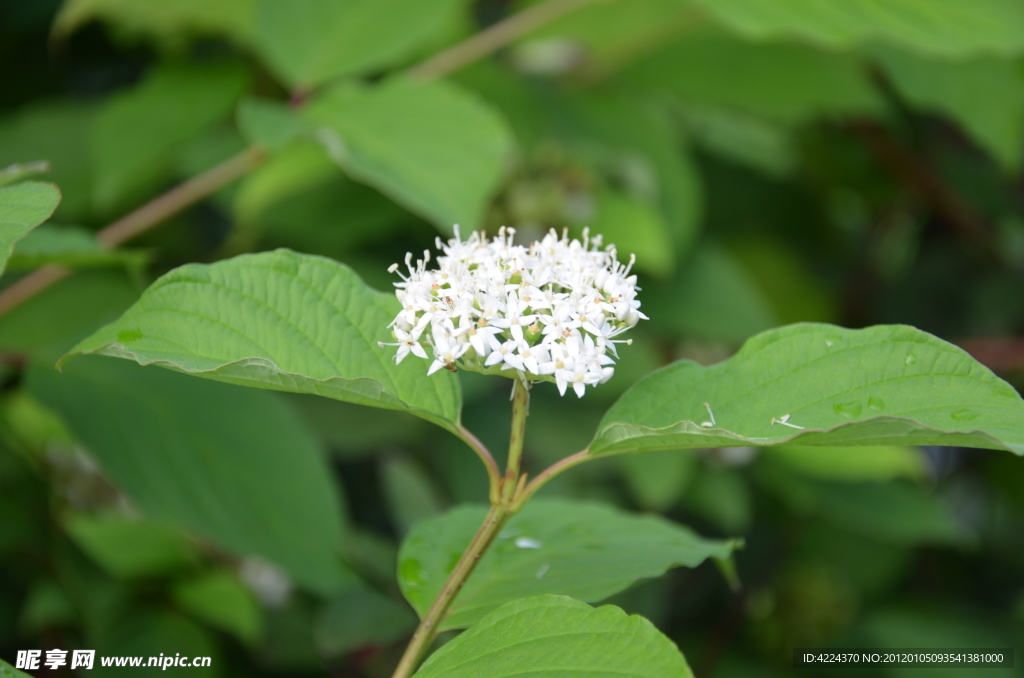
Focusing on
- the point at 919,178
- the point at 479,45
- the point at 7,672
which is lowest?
the point at 7,672

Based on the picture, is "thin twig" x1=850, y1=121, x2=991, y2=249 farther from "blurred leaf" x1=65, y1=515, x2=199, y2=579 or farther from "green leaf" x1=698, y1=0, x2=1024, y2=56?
"blurred leaf" x1=65, y1=515, x2=199, y2=579

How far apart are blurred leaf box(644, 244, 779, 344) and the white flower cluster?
868 mm

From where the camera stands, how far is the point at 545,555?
2.24 ft

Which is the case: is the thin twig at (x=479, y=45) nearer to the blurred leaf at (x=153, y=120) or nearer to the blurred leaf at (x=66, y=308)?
the blurred leaf at (x=153, y=120)

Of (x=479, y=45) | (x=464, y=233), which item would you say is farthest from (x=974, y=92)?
(x=464, y=233)

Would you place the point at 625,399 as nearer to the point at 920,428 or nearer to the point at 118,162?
the point at 920,428

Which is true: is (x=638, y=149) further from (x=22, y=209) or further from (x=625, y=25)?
(x=22, y=209)

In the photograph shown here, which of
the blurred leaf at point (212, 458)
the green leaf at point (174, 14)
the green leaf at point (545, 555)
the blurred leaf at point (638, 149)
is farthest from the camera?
the blurred leaf at point (638, 149)

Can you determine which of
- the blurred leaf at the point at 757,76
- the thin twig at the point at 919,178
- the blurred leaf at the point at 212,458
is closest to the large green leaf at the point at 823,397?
the blurred leaf at the point at 212,458

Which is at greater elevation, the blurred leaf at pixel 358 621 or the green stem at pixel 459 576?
the green stem at pixel 459 576

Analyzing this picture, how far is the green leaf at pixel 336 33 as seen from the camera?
3.75 ft

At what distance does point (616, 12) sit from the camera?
156cm

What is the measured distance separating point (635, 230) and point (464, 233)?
0.41 m

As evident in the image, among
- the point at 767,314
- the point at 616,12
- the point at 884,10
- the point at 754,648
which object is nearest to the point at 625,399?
the point at 884,10
